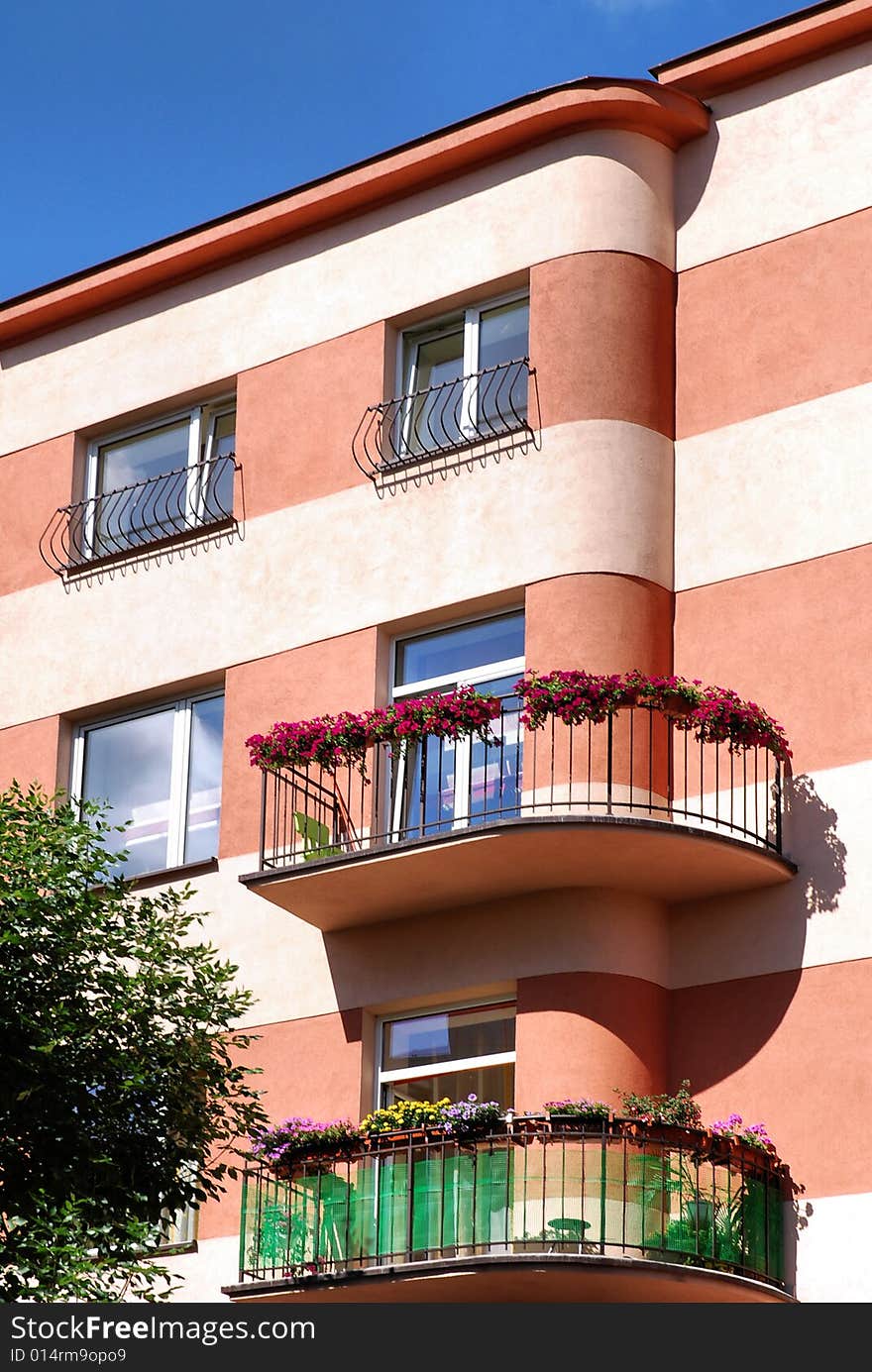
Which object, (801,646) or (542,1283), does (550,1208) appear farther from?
(801,646)

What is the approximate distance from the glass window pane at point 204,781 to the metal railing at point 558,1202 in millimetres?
4535

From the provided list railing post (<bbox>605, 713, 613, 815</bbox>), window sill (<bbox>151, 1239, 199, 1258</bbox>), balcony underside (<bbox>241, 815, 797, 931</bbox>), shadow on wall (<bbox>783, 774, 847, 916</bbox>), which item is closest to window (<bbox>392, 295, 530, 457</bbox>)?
railing post (<bbox>605, 713, 613, 815</bbox>)

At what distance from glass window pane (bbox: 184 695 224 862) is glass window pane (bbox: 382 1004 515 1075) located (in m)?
2.76

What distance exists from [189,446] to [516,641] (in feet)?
15.7

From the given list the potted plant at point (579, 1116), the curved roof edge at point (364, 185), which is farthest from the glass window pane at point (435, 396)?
the potted plant at point (579, 1116)

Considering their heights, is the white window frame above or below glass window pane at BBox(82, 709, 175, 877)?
above

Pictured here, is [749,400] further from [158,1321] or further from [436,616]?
[158,1321]

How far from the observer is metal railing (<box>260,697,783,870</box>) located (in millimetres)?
18453

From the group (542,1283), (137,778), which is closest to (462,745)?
(137,778)

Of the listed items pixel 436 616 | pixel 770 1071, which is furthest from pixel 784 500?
pixel 770 1071

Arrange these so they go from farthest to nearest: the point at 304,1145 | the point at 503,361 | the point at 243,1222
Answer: the point at 503,361, the point at 304,1145, the point at 243,1222

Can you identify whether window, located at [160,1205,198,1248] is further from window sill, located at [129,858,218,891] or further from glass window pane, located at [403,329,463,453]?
glass window pane, located at [403,329,463,453]

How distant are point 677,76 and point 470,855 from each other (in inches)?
300

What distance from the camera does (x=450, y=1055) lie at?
18.8 meters
